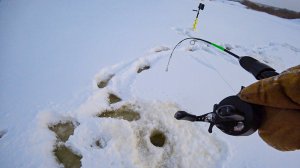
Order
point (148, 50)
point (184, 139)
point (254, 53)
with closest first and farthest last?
1. point (184, 139)
2. point (148, 50)
3. point (254, 53)

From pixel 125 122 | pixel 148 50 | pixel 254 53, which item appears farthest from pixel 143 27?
pixel 125 122

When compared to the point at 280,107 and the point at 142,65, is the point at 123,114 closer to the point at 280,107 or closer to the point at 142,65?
the point at 142,65

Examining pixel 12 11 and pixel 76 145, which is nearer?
pixel 76 145

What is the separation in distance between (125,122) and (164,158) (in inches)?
24.8

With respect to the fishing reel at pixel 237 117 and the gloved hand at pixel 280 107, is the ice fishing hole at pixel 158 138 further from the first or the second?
the gloved hand at pixel 280 107

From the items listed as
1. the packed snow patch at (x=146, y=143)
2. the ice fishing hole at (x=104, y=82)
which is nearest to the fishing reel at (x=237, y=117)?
the packed snow patch at (x=146, y=143)

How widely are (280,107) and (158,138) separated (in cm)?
174

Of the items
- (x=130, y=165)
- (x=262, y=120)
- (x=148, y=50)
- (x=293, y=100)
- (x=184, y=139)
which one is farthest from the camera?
(x=148, y=50)

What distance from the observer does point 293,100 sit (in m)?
1.25

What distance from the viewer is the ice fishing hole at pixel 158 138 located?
281 centimetres

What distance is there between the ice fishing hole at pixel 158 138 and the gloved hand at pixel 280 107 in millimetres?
1501

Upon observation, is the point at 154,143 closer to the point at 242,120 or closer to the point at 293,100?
the point at 242,120

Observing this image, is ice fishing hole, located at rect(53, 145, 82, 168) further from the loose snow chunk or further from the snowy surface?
the loose snow chunk

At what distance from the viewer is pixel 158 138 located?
9.46 feet
